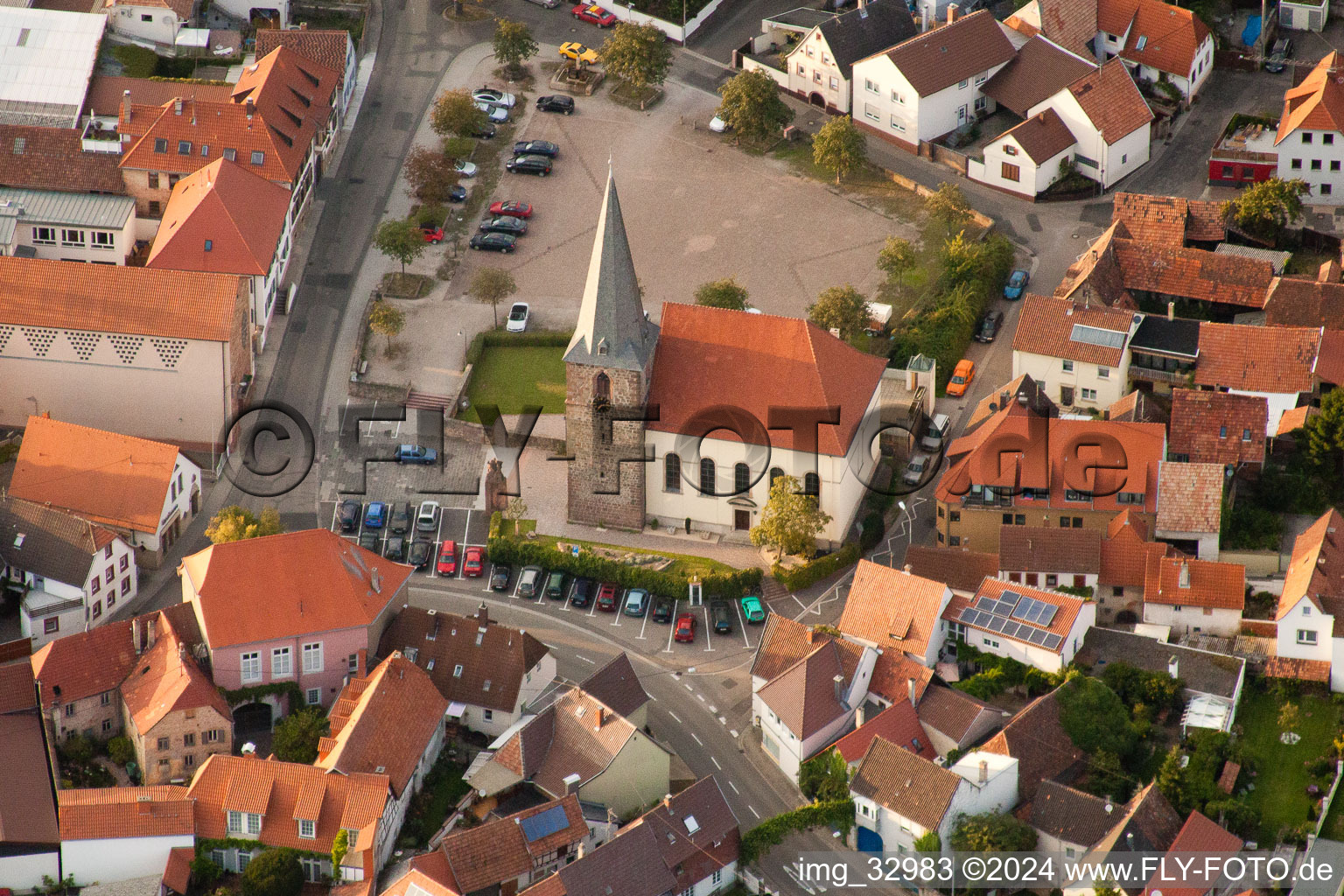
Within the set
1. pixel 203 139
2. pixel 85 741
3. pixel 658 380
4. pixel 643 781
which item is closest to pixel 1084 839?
pixel 643 781

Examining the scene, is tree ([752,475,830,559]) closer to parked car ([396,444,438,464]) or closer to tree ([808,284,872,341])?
tree ([808,284,872,341])

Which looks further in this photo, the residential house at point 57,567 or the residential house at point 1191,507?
the residential house at point 1191,507

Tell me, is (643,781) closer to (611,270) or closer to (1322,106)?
(611,270)

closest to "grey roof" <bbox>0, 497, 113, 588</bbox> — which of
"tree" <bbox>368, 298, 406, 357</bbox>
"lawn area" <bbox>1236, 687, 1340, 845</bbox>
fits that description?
"tree" <bbox>368, 298, 406, 357</bbox>

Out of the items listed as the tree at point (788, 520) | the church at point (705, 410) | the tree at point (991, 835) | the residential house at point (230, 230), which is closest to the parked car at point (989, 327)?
the church at point (705, 410)

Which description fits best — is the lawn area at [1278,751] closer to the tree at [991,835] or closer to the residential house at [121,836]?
the tree at [991,835]
